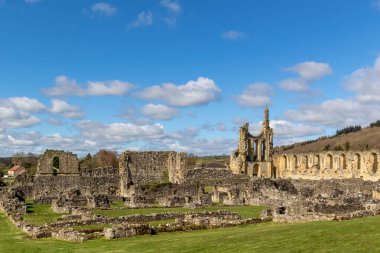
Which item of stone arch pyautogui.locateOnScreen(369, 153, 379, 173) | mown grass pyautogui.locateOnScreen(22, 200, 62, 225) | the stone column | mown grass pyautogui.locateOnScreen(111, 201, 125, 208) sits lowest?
mown grass pyautogui.locateOnScreen(22, 200, 62, 225)

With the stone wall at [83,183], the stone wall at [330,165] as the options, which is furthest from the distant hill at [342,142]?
the stone wall at [83,183]

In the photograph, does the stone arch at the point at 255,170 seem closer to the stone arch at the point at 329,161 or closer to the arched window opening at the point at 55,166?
the stone arch at the point at 329,161

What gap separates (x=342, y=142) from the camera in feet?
428

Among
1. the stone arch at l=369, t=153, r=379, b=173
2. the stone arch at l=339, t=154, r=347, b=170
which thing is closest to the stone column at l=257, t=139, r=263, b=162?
the stone arch at l=339, t=154, r=347, b=170

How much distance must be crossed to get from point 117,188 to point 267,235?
36828 millimetres

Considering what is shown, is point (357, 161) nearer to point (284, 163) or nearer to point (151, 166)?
point (284, 163)

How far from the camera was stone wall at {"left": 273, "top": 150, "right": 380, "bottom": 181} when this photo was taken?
55.7 metres

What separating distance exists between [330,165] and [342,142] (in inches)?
2831

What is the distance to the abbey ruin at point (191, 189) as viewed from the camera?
22938 millimetres

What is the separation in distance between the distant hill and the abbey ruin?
182ft

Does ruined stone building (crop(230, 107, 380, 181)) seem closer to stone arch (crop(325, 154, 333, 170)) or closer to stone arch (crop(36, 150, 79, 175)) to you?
stone arch (crop(325, 154, 333, 170))

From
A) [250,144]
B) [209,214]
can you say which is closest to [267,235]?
[209,214]

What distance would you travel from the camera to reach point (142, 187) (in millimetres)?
46156

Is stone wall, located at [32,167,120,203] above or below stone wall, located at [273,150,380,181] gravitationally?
below
